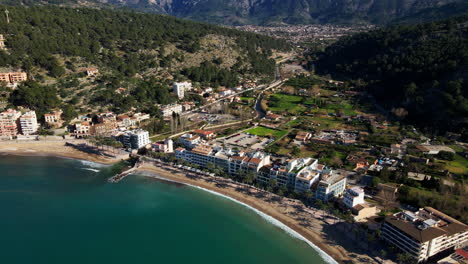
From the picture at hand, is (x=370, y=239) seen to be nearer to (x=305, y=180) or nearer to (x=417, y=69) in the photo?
(x=305, y=180)

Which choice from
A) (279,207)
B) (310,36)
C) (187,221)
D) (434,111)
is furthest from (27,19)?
(310,36)

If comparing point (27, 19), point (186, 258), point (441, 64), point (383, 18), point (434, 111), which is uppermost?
point (383, 18)

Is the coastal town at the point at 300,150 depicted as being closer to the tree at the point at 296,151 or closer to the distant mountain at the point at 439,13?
the tree at the point at 296,151

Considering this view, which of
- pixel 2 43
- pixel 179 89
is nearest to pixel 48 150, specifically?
pixel 179 89

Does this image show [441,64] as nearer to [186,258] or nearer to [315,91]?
[315,91]

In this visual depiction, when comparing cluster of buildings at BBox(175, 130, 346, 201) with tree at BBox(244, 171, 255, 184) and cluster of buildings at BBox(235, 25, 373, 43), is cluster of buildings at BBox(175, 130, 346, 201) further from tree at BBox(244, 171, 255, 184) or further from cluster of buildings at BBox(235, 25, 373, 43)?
cluster of buildings at BBox(235, 25, 373, 43)

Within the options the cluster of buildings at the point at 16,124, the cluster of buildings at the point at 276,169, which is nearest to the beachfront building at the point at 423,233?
the cluster of buildings at the point at 276,169
